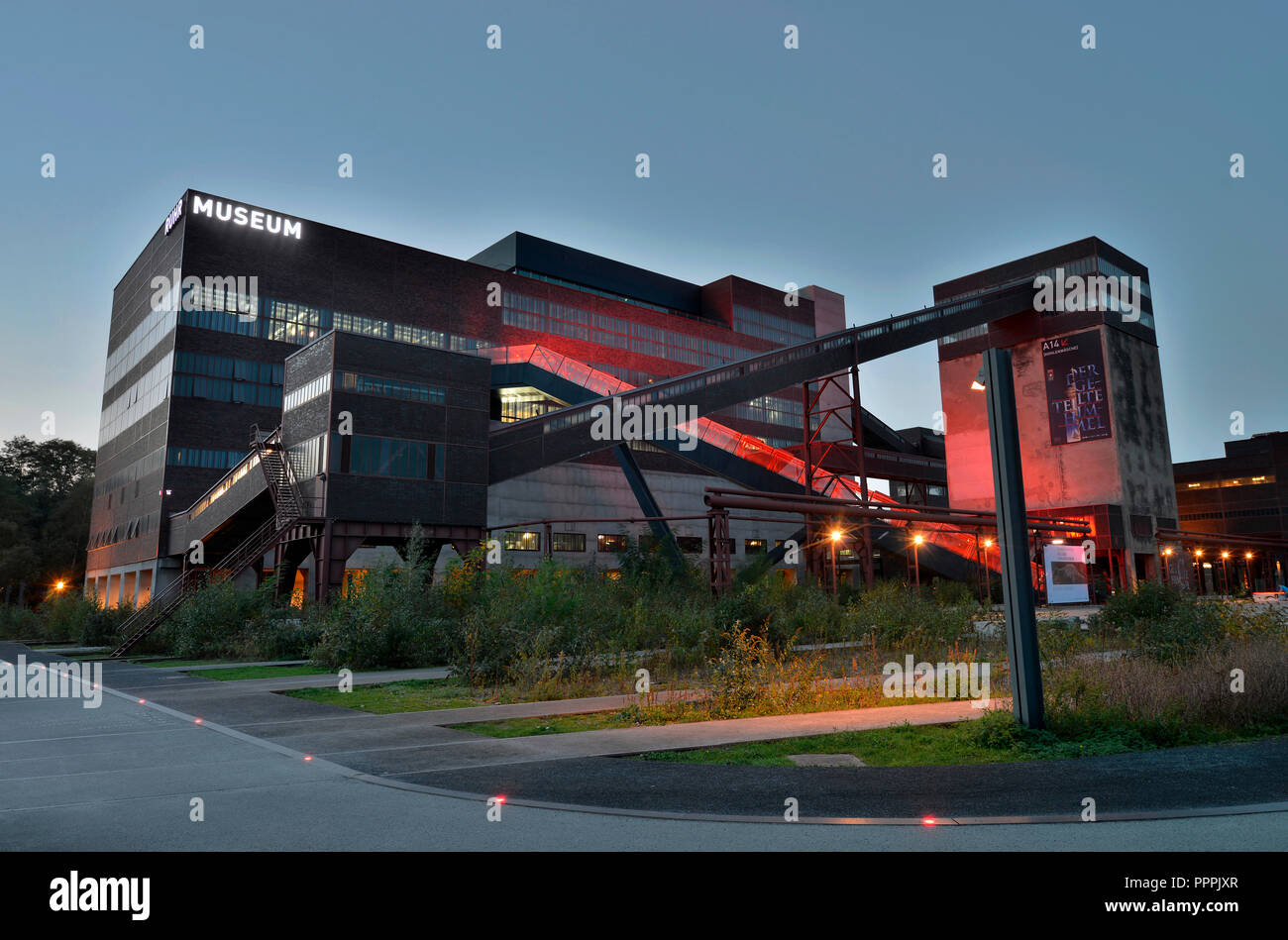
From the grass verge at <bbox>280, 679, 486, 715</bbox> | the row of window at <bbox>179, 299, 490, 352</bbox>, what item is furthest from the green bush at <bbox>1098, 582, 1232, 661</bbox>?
the row of window at <bbox>179, 299, 490, 352</bbox>

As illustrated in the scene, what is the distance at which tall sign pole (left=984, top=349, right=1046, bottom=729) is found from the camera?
9.32 metres

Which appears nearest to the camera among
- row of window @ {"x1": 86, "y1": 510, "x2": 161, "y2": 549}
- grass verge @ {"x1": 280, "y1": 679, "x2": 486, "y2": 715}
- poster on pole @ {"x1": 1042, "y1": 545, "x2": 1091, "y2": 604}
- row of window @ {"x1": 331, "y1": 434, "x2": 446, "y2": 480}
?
grass verge @ {"x1": 280, "y1": 679, "x2": 486, "y2": 715}

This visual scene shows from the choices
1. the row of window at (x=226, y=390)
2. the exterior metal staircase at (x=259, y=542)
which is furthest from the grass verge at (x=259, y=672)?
the row of window at (x=226, y=390)

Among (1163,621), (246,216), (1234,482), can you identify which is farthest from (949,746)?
(1234,482)

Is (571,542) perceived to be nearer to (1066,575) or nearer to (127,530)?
(127,530)

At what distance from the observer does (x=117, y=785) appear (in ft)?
24.5

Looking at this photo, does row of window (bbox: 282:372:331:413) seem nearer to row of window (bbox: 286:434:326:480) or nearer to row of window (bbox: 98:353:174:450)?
row of window (bbox: 286:434:326:480)

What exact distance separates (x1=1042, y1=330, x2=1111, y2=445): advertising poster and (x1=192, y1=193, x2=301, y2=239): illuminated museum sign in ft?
179

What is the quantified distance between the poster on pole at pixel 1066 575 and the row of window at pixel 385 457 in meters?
36.6

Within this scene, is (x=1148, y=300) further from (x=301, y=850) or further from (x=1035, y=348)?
(x=301, y=850)

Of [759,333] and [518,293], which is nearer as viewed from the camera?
[518,293]

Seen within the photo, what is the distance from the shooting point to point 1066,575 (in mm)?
50000
